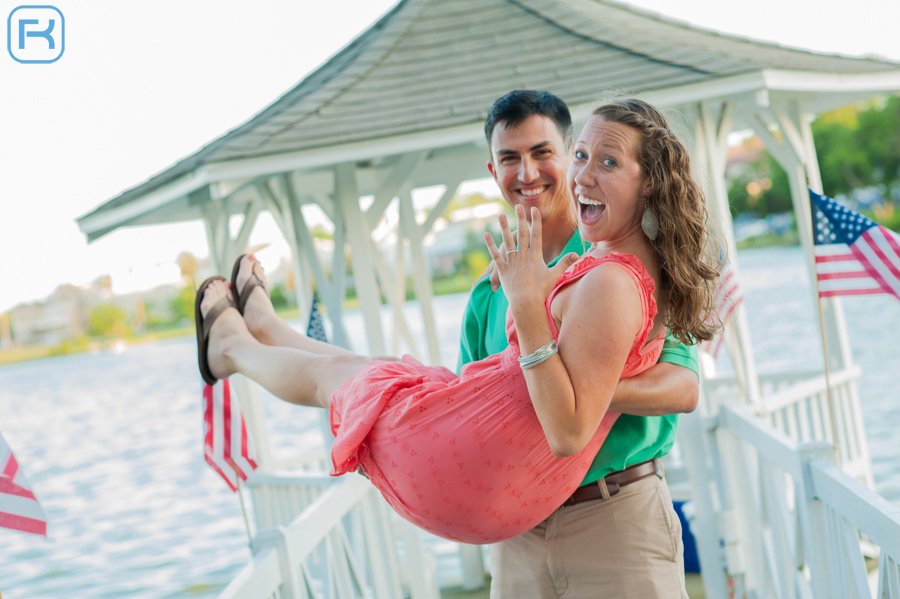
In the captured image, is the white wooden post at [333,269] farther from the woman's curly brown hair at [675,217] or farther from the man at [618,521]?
the woman's curly brown hair at [675,217]

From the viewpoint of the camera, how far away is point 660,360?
6.43 ft

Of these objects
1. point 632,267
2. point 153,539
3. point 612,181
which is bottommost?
point 153,539

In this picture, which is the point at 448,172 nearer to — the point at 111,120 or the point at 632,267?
the point at 632,267

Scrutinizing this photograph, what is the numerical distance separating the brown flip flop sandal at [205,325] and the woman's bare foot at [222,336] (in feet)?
0.04

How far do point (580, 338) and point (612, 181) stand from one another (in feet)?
1.38

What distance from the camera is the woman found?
1589mm

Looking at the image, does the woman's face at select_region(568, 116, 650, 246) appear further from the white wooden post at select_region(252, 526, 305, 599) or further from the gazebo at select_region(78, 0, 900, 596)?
the gazebo at select_region(78, 0, 900, 596)

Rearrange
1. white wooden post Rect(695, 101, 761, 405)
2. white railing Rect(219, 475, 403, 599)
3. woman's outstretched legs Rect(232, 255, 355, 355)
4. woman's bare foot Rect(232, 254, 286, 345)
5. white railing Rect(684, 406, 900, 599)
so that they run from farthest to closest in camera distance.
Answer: white wooden post Rect(695, 101, 761, 405), woman's bare foot Rect(232, 254, 286, 345), woman's outstretched legs Rect(232, 255, 355, 355), white railing Rect(219, 475, 403, 599), white railing Rect(684, 406, 900, 599)

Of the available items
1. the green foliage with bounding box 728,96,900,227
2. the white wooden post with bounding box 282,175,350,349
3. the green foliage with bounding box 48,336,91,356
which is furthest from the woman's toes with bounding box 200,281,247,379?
the green foliage with bounding box 48,336,91,356

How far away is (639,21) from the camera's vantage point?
6500 mm

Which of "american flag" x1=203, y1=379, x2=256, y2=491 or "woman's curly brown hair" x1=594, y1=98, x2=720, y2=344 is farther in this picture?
"american flag" x1=203, y1=379, x2=256, y2=491

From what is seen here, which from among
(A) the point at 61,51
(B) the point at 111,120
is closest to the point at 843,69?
(A) the point at 61,51

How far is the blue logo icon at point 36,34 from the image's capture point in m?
5.59

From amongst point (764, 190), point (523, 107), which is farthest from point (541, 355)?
point (764, 190)
